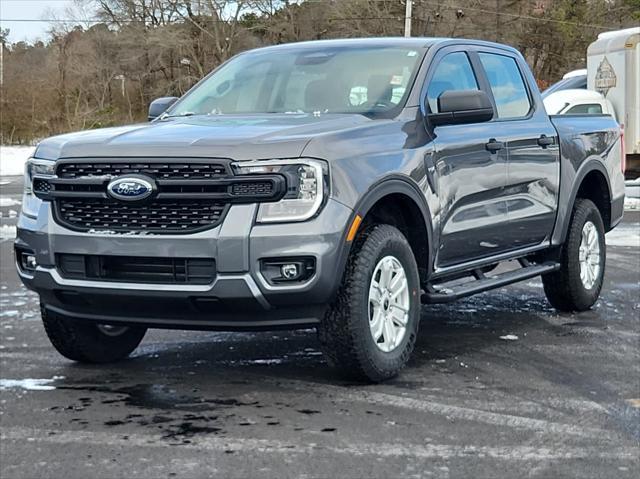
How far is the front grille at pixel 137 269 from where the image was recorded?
503cm

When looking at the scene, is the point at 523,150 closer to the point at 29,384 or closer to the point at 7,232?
the point at 29,384

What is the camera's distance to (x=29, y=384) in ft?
18.3

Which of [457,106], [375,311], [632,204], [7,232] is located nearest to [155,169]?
[375,311]

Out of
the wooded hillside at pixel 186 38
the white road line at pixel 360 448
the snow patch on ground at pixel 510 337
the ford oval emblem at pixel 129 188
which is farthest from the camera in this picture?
the wooded hillside at pixel 186 38

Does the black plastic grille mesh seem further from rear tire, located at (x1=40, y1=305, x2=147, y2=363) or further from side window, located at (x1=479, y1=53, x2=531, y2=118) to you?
side window, located at (x1=479, y1=53, x2=531, y2=118)

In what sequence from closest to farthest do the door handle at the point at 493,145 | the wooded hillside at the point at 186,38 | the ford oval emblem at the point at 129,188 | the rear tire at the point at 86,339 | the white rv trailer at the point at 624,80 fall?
the ford oval emblem at the point at 129,188, the rear tire at the point at 86,339, the door handle at the point at 493,145, the white rv trailer at the point at 624,80, the wooded hillside at the point at 186,38

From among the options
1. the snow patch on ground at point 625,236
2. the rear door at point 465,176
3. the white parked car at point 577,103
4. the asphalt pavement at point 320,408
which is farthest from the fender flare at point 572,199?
the white parked car at point 577,103

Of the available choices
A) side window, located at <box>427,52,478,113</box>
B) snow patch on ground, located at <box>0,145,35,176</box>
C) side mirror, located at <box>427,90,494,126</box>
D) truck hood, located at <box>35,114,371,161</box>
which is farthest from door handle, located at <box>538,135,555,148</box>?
snow patch on ground, located at <box>0,145,35,176</box>

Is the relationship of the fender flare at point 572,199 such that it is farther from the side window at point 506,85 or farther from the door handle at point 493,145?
the door handle at point 493,145

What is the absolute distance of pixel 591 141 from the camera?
8.00 m

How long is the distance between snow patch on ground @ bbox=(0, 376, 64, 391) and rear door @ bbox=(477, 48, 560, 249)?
3.02 metres

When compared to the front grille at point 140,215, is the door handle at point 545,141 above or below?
above

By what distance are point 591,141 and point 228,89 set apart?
9.45ft

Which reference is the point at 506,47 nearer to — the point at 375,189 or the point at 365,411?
the point at 375,189
